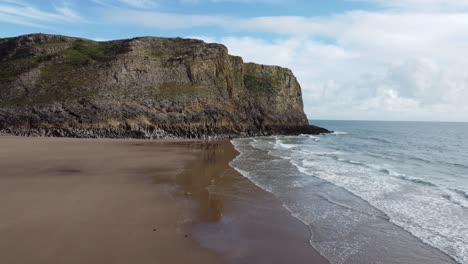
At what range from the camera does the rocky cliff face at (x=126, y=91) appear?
149 feet

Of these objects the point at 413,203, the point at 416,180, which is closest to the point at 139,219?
the point at 413,203

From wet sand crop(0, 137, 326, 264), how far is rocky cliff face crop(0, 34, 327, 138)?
27559 mm

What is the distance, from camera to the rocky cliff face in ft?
149

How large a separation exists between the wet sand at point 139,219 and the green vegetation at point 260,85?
180ft

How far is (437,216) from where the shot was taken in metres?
12.9

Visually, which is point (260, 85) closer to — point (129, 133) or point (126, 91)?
point (126, 91)

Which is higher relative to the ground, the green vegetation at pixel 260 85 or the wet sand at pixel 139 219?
the green vegetation at pixel 260 85

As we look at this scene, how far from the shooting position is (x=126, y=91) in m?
51.2

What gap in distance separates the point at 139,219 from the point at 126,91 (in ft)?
140

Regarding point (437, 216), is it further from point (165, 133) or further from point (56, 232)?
point (165, 133)

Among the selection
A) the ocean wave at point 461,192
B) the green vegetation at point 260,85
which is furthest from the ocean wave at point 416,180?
the green vegetation at point 260,85

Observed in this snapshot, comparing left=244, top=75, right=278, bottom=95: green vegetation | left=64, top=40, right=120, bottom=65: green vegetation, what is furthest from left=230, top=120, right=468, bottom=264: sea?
left=244, top=75, right=278, bottom=95: green vegetation

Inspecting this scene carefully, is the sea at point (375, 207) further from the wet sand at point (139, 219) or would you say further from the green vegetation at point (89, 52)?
the green vegetation at point (89, 52)

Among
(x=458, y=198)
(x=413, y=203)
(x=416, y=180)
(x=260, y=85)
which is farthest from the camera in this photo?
(x=260, y=85)
